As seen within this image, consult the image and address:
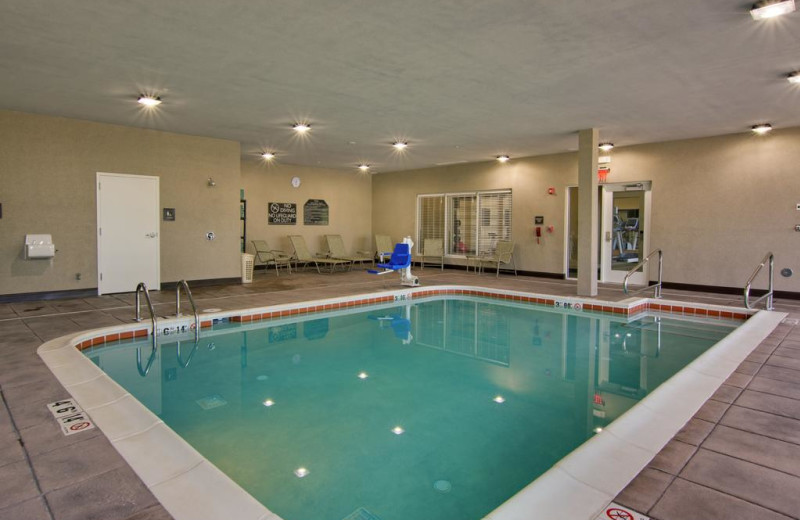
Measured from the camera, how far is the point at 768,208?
282 inches

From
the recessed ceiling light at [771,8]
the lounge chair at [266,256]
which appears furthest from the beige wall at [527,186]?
the recessed ceiling light at [771,8]

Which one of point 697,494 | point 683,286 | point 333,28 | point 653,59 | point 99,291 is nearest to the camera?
point 697,494

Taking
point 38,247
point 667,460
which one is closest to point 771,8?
point 667,460

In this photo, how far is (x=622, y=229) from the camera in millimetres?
8766

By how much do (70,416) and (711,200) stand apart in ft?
29.3

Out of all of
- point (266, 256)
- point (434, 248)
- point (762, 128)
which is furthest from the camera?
point (434, 248)

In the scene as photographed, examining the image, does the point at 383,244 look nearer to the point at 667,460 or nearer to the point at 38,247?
the point at 38,247

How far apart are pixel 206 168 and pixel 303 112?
112 inches

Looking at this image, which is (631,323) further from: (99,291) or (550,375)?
(99,291)

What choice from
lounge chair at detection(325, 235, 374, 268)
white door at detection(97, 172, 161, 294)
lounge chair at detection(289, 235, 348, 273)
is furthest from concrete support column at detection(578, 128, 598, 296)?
white door at detection(97, 172, 161, 294)

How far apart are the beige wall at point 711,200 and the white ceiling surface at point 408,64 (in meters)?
0.50

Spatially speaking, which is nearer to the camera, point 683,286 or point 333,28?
point 333,28

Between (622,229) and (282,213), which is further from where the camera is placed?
(282,213)

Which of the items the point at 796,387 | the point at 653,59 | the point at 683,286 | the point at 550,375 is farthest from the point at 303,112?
the point at 683,286
